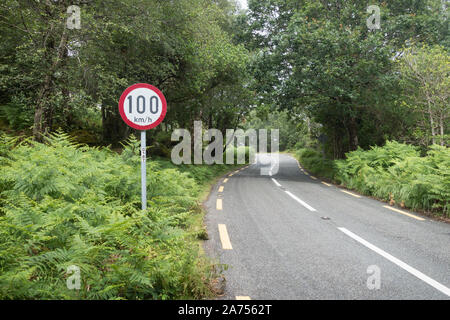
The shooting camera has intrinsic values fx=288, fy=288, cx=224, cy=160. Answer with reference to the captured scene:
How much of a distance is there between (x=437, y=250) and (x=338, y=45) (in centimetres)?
1151

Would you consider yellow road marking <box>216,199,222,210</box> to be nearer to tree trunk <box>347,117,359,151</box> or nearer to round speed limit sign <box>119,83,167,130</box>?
round speed limit sign <box>119,83,167,130</box>

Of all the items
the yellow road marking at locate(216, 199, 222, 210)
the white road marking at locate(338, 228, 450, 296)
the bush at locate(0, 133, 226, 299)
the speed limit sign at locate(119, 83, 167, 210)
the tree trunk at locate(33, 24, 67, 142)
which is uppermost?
the tree trunk at locate(33, 24, 67, 142)

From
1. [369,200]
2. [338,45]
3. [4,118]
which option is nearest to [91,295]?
[369,200]

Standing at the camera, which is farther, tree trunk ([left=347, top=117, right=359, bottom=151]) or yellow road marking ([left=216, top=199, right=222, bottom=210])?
tree trunk ([left=347, top=117, right=359, bottom=151])

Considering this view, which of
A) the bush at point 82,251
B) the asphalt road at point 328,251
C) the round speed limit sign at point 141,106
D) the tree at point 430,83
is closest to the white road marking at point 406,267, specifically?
the asphalt road at point 328,251

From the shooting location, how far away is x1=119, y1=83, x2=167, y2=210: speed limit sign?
511 centimetres

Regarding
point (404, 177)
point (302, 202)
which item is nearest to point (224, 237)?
point (302, 202)

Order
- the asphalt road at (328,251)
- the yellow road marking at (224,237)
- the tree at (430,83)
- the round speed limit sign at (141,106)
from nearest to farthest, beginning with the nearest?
the asphalt road at (328,251), the round speed limit sign at (141,106), the yellow road marking at (224,237), the tree at (430,83)

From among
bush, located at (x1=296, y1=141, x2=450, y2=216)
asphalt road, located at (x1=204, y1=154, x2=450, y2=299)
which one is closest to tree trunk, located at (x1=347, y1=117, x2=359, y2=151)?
bush, located at (x1=296, y1=141, x2=450, y2=216)

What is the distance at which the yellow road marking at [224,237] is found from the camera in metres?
5.32

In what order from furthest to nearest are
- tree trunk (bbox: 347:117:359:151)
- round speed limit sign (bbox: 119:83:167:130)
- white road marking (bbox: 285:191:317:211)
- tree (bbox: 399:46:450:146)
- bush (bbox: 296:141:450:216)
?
1. tree trunk (bbox: 347:117:359:151)
2. tree (bbox: 399:46:450:146)
3. white road marking (bbox: 285:191:317:211)
4. bush (bbox: 296:141:450:216)
5. round speed limit sign (bbox: 119:83:167:130)

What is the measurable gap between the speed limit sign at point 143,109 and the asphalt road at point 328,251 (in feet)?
6.53

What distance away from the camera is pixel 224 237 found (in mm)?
5879

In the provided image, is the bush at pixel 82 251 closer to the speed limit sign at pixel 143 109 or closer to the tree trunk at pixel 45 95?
the speed limit sign at pixel 143 109
